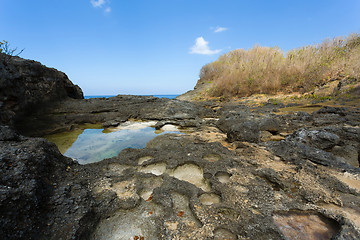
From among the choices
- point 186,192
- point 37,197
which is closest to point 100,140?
point 37,197

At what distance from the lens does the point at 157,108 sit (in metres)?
9.00

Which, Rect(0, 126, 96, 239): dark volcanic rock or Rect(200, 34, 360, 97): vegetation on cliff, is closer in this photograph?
Rect(0, 126, 96, 239): dark volcanic rock

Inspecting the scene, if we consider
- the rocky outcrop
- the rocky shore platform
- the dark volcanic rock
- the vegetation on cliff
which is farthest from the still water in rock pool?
the vegetation on cliff

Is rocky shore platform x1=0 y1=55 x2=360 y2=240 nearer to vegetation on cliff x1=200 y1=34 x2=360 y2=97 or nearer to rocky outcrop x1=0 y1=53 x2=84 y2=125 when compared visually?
rocky outcrop x1=0 y1=53 x2=84 y2=125

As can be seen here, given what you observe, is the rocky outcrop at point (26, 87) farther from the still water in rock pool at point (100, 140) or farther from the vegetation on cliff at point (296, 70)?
the vegetation on cliff at point (296, 70)

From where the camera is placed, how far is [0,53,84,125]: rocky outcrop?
4691mm

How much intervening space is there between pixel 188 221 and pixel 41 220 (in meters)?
1.50

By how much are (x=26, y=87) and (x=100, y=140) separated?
403 centimetres

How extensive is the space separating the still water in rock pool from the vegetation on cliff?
1015 centimetres

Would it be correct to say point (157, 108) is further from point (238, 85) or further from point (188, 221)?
point (238, 85)

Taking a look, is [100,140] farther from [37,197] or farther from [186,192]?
[186,192]

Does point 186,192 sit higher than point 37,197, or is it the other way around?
point 37,197

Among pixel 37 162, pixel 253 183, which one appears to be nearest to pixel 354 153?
pixel 253 183

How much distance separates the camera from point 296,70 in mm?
12398
